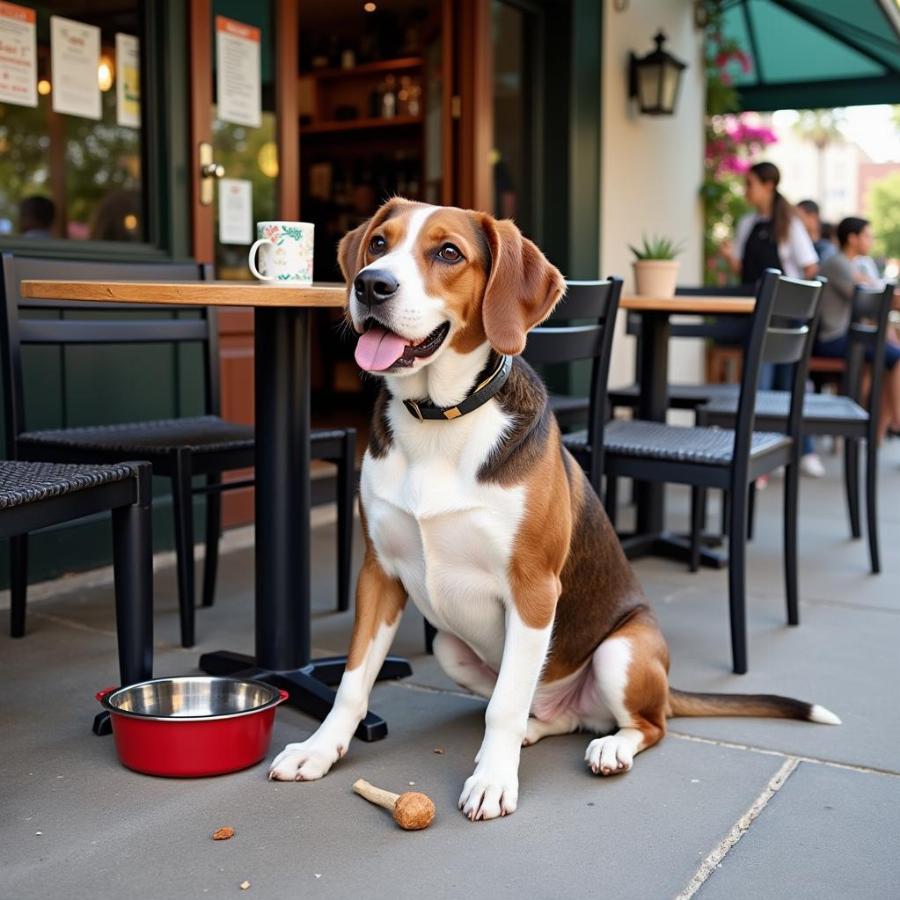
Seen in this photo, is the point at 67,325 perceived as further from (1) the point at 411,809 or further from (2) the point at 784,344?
(2) the point at 784,344

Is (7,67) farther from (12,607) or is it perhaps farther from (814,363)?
(814,363)

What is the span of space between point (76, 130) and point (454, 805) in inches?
126

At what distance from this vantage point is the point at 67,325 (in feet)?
11.7

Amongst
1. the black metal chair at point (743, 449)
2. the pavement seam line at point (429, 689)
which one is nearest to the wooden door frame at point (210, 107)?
the black metal chair at point (743, 449)

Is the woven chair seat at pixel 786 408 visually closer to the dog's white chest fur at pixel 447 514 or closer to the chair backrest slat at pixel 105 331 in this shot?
the chair backrest slat at pixel 105 331

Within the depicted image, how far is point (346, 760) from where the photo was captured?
2.64 metres

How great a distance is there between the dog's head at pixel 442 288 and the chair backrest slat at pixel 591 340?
880 mm

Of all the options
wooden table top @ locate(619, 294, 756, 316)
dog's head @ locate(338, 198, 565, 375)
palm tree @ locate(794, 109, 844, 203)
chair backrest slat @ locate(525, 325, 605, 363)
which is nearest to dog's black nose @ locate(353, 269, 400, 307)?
dog's head @ locate(338, 198, 565, 375)

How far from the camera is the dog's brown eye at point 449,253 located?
2354 mm

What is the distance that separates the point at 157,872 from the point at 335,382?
816 centimetres

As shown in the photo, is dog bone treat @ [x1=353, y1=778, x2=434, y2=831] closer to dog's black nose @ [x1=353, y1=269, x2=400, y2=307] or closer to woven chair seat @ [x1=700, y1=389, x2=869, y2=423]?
dog's black nose @ [x1=353, y1=269, x2=400, y2=307]

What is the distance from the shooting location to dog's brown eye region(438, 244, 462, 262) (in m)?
2.35

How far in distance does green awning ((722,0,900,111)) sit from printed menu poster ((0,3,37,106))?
640cm

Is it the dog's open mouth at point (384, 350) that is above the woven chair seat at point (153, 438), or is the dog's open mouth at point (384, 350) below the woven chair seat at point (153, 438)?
above
